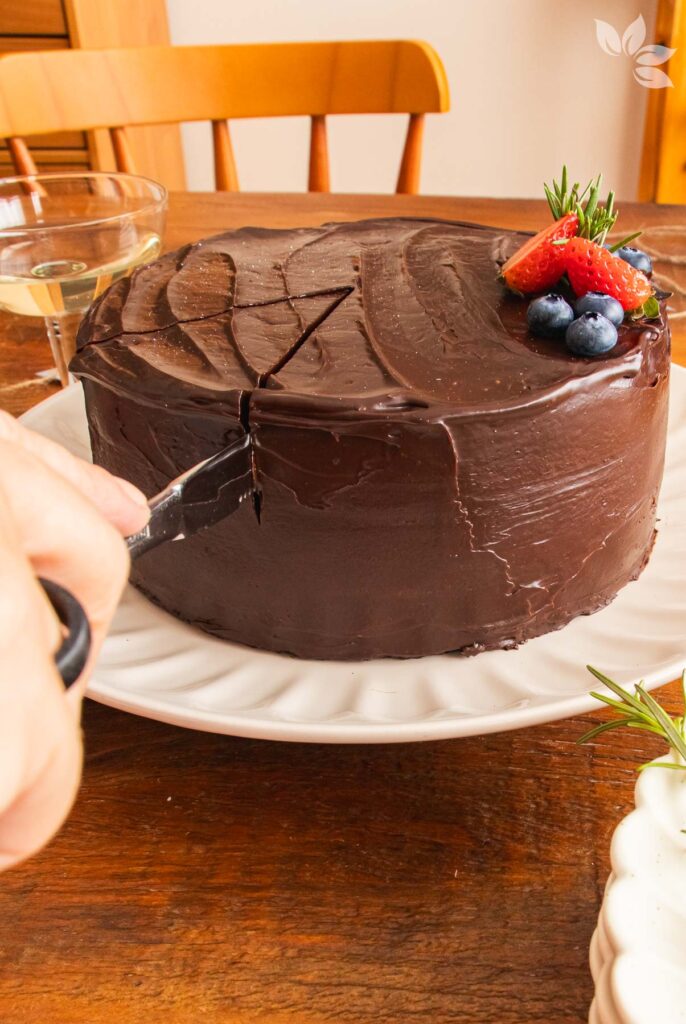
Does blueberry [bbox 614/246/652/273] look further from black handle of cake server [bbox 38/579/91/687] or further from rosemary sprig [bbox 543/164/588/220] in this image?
black handle of cake server [bbox 38/579/91/687]

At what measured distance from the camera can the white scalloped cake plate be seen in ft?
2.80

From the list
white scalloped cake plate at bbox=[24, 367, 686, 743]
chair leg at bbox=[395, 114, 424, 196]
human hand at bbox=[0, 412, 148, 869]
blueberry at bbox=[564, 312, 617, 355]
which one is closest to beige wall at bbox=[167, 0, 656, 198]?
chair leg at bbox=[395, 114, 424, 196]

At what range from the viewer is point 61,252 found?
152cm

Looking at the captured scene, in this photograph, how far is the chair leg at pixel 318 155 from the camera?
253 cm

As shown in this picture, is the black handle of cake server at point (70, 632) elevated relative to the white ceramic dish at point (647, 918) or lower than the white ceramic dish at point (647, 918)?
elevated

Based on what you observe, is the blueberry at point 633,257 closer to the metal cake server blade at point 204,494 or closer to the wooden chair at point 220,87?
the metal cake server blade at point 204,494

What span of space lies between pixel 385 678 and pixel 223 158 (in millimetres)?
1943

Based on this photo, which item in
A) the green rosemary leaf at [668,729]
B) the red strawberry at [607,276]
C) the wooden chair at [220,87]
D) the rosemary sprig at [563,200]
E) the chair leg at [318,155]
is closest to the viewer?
the green rosemary leaf at [668,729]

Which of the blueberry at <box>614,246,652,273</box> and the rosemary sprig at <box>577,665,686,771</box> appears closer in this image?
the rosemary sprig at <box>577,665,686,771</box>

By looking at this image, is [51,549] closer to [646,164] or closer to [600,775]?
[600,775]

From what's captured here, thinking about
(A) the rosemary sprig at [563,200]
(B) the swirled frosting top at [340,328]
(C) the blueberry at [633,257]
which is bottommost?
(B) the swirled frosting top at [340,328]

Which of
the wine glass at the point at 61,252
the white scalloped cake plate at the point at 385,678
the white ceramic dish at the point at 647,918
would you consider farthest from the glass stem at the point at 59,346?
the white ceramic dish at the point at 647,918

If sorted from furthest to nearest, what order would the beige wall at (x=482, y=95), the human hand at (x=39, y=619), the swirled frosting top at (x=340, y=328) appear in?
the beige wall at (x=482, y=95)
the swirled frosting top at (x=340, y=328)
the human hand at (x=39, y=619)

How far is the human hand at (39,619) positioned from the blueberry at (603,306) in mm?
725
